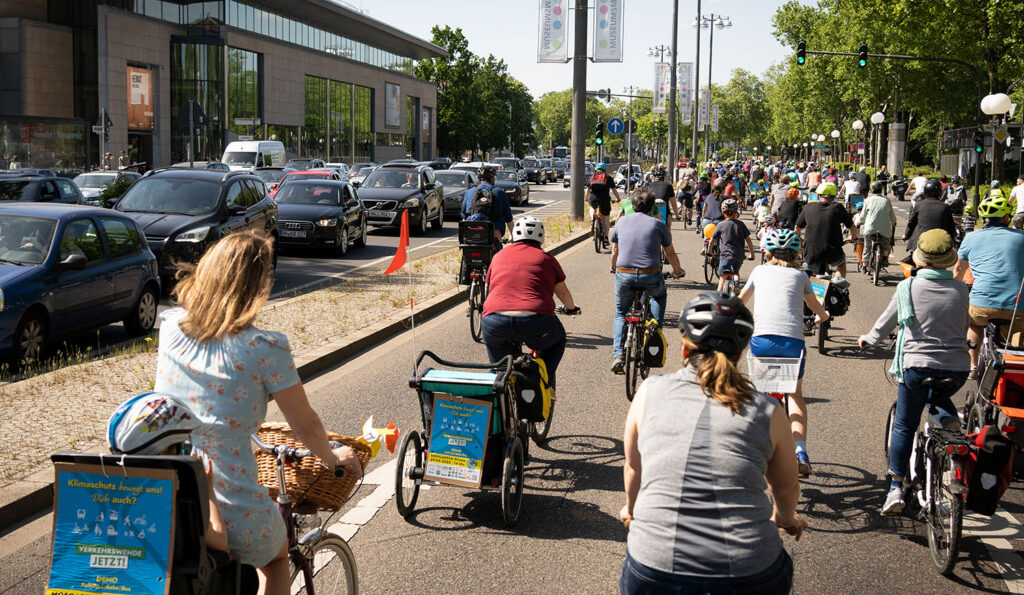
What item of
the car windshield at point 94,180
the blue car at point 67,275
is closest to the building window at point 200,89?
the car windshield at point 94,180

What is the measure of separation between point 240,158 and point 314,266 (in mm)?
Result: 22943

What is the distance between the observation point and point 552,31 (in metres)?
28.3

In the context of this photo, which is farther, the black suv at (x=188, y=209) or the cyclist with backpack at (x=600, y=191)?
the cyclist with backpack at (x=600, y=191)

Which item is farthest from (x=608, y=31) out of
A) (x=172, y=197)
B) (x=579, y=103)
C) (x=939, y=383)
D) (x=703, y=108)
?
(x=703, y=108)

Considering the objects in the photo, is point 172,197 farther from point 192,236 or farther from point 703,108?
point 703,108

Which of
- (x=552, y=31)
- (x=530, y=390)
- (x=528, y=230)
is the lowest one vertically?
(x=530, y=390)

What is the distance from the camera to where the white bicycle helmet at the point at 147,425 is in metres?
2.75

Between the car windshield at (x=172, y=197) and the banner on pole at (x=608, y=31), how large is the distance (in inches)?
593

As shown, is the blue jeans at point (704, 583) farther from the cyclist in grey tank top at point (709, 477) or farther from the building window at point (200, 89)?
the building window at point (200, 89)

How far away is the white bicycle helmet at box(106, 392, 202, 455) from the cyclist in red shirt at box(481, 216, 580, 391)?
3990mm

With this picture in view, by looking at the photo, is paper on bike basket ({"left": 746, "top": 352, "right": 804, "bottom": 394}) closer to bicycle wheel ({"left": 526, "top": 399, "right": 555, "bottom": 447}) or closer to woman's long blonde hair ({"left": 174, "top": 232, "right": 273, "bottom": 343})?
bicycle wheel ({"left": 526, "top": 399, "right": 555, "bottom": 447})

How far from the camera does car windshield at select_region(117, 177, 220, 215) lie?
16.3 meters

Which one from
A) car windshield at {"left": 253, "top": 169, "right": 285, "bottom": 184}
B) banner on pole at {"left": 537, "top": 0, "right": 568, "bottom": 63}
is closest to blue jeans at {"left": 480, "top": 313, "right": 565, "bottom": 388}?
banner on pole at {"left": 537, "top": 0, "right": 568, "bottom": 63}

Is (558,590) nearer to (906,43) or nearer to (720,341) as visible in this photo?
(720,341)
